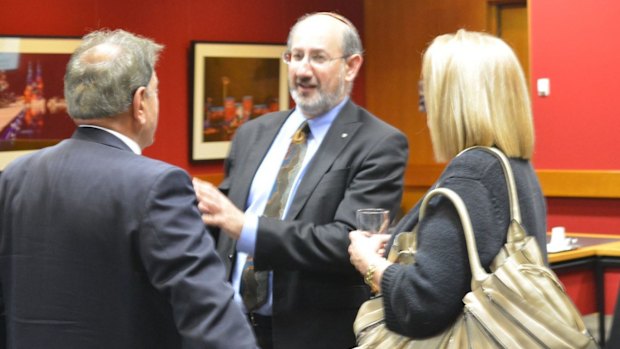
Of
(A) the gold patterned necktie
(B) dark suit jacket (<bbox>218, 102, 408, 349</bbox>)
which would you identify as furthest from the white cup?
(A) the gold patterned necktie

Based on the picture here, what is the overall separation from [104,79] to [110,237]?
329 mm

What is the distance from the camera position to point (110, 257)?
1.94 metres

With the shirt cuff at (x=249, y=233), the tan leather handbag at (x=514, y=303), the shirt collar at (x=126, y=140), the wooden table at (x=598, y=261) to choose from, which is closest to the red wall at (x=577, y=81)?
the wooden table at (x=598, y=261)

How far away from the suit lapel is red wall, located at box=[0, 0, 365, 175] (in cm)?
444

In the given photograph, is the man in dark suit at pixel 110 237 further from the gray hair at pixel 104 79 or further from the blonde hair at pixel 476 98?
the blonde hair at pixel 476 98

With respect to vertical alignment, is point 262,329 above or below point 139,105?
below

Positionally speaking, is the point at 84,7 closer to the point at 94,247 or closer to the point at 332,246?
the point at 332,246

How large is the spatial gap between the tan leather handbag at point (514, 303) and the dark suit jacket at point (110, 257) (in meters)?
0.49

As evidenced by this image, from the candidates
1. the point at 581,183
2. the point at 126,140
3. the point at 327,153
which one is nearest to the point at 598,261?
the point at 327,153

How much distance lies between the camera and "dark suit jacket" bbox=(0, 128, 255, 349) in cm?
190

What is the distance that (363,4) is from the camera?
32.8ft

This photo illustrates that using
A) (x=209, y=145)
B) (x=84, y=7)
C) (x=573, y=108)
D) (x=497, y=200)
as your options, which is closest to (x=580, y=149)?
(x=573, y=108)

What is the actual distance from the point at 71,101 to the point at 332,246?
936 millimetres

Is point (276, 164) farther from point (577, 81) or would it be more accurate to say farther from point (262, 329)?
point (577, 81)
